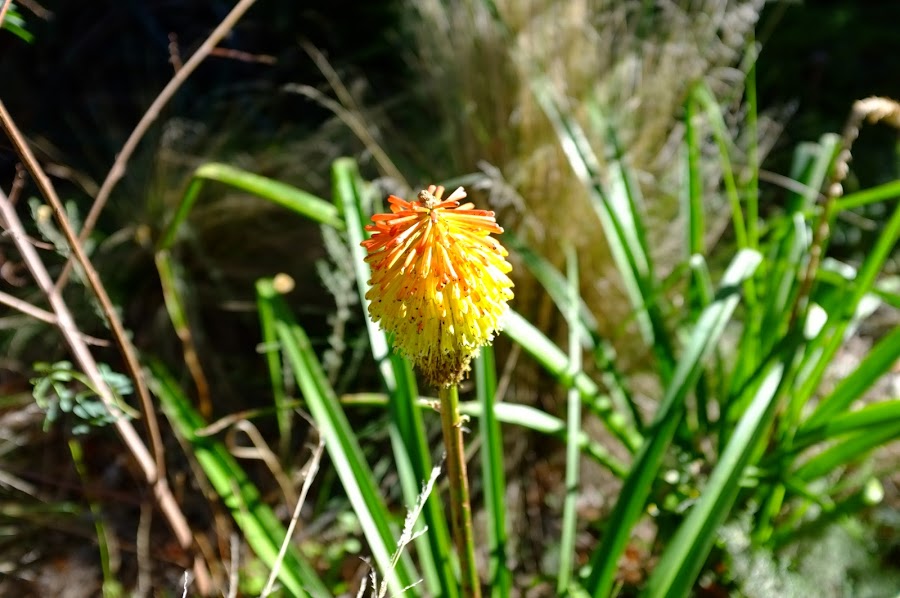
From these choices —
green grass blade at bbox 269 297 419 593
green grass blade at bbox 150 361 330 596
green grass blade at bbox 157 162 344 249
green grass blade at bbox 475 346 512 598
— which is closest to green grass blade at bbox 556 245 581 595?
green grass blade at bbox 475 346 512 598

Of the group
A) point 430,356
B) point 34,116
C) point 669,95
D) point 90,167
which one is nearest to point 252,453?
point 430,356

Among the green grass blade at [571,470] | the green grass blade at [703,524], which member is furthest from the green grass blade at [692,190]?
the green grass blade at [703,524]

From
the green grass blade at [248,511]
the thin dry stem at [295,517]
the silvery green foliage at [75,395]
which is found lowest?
the green grass blade at [248,511]

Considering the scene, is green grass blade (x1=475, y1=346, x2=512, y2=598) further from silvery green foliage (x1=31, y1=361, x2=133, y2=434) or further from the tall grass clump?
silvery green foliage (x1=31, y1=361, x2=133, y2=434)

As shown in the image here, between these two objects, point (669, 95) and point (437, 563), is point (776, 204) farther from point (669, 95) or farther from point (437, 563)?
point (437, 563)

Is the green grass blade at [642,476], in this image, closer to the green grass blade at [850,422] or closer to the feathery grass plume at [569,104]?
the green grass blade at [850,422]

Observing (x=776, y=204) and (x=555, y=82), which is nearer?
(x=555, y=82)
